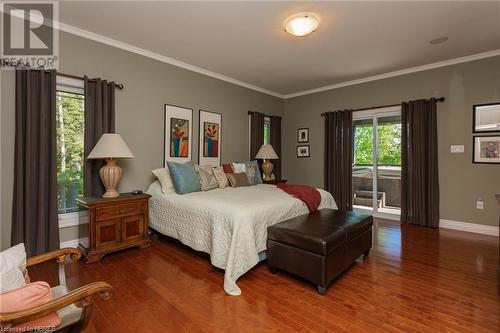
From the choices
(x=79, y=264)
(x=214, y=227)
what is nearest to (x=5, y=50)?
(x=79, y=264)

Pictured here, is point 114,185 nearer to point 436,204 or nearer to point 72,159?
point 72,159

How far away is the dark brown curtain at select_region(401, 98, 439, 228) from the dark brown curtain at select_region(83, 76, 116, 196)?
15.2 feet

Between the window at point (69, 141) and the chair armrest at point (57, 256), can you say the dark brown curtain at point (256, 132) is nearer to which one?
the window at point (69, 141)

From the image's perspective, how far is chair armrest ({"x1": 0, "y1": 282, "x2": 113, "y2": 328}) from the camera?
890 millimetres

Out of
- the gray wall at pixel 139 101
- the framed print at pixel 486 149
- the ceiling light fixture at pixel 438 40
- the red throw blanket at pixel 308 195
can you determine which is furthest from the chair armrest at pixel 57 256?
the framed print at pixel 486 149

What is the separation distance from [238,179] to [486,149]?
146 inches

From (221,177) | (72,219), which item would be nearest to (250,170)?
(221,177)

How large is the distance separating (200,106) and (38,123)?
7.37 feet

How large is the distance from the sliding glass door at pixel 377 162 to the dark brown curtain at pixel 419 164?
0.24 m

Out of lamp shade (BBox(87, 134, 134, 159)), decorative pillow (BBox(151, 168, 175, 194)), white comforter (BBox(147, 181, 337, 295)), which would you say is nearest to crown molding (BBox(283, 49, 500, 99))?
white comforter (BBox(147, 181, 337, 295))

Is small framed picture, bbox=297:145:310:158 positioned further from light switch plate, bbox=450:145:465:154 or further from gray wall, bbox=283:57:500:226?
light switch plate, bbox=450:145:465:154

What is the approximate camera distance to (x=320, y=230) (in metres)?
2.28

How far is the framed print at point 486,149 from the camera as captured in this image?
3.57 m

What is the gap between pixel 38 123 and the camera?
2.65m
